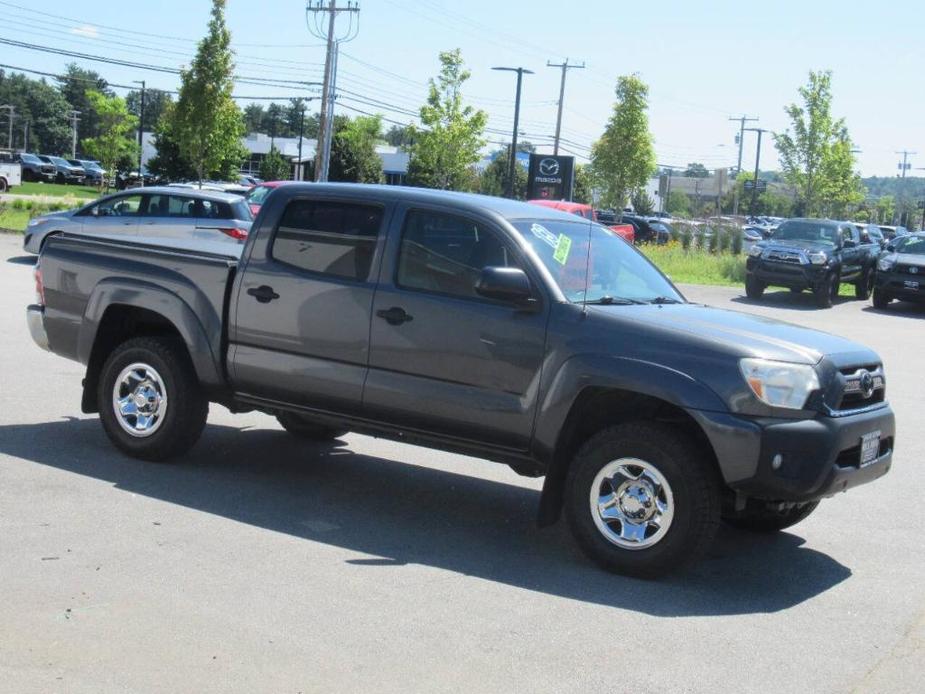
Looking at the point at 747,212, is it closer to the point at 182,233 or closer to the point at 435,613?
the point at 182,233

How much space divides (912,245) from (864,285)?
2291 millimetres

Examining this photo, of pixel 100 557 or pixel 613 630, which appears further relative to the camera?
pixel 100 557

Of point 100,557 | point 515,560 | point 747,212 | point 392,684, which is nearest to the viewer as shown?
point 392,684

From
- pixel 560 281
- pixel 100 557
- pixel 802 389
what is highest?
pixel 560 281

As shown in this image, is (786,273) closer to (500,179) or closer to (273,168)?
(500,179)

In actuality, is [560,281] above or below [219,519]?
above

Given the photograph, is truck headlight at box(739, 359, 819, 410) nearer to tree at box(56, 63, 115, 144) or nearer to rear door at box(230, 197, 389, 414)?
rear door at box(230, 197, 389, 414)

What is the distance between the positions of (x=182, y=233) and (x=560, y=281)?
1324 centimetres

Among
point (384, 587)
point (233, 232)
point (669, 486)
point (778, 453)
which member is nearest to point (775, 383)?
point (778, 453)

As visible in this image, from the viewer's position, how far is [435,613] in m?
5.41

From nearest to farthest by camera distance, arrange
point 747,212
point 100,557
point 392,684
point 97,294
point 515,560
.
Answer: point 392,684 < point 100,557 < point 515,560 < point 97,294 < point 747,212

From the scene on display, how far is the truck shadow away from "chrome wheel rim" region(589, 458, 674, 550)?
232mm

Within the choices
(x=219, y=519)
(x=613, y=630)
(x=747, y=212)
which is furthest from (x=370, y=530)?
(x=747, y=212)

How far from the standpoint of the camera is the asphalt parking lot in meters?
4.75
